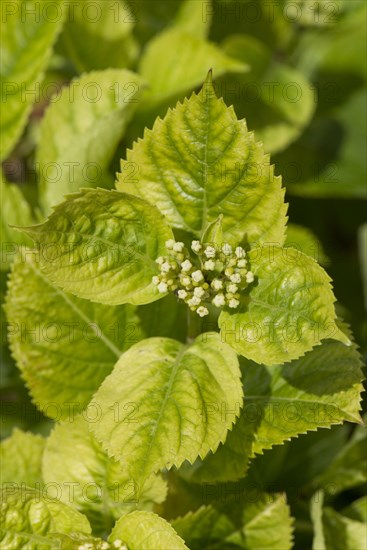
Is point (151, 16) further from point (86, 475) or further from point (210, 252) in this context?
point (86, 475)

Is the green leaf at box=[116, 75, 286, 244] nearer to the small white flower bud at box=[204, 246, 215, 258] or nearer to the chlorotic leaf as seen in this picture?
the small white flower bud at box=[204, 246, 215, 258]

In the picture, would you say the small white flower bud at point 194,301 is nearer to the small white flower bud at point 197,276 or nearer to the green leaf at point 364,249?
the small white flower bud at point 197,276

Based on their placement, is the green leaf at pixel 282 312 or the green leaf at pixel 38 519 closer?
the green leaf at pixel 282 312

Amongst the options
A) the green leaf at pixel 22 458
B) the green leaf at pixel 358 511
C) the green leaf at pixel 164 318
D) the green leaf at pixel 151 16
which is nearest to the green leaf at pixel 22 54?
the green leaf at pixel 151 16

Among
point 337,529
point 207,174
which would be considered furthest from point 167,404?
point 337,529

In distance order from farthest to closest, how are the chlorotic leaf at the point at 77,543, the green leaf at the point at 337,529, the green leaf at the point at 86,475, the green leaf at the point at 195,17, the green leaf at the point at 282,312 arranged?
the green leaf at the point at 195,17
the green leaf at the point at 337,529
the green leaf at the point at 86,475
the chlorotic leaf at the point at 77,543
the green leaf at the point at 282,312
